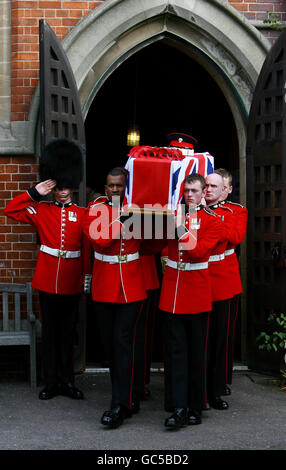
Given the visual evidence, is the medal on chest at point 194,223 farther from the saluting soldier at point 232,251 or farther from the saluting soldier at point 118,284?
the saluting soldier at point 232,251

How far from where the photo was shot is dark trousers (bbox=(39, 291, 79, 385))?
5.30 meters

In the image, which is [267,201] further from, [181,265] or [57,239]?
[57,239]

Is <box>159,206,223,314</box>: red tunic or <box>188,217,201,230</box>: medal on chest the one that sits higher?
<box>188,217,201,230</box>: medal on chest

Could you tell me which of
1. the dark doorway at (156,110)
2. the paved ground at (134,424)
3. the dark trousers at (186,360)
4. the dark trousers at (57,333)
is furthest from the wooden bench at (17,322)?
the dark doorway at (156,110)

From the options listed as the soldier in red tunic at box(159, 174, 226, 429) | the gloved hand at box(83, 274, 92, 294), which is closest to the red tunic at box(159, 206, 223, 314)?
the soldier in red tunic at box(159, 174, 226, 429)

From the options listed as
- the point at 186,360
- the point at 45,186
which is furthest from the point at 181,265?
the point at 45,186

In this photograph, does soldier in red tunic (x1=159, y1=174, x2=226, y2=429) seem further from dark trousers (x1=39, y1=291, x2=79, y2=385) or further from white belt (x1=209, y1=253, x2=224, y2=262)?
dark trousers (x1=39, y1=291, x2=79, y2=385)

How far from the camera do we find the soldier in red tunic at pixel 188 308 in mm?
4441

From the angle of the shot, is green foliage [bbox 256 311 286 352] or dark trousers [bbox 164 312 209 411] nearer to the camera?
dark trousers [bbox 164 312 209 411]

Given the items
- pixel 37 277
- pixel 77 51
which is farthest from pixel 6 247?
pixel 77 51

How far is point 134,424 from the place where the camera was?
4.67 meters

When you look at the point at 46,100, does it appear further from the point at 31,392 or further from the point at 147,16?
the point at 31,392

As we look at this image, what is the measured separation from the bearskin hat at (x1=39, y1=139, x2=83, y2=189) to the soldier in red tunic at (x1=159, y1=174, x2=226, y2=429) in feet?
3.50

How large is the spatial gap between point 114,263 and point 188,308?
1.93 ft
